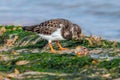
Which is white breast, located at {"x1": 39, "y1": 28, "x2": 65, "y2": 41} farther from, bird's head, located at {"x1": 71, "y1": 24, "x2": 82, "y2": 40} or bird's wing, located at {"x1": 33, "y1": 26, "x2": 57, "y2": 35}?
bird's head, located at {"x1": 71, "y1": 24, "x2": 82, "y2": 40}

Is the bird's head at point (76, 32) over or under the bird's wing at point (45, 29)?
under

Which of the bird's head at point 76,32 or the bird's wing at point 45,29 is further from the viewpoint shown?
the bird's head at point 76,32

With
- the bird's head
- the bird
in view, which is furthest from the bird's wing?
the bird's head

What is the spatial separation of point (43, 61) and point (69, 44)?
310 cm

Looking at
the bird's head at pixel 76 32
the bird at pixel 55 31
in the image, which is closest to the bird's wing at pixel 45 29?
the bird at pixel 55 31

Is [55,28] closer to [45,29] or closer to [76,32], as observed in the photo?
[45,29]

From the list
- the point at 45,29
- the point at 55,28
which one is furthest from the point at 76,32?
the point at 45,29

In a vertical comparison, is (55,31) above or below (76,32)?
above

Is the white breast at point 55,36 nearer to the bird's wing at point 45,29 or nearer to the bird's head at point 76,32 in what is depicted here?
the bird's wing at point 45,29

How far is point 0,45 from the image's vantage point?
17938 mm

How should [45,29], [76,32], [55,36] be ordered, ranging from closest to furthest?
[55,36] → [45,29] → [76,32]

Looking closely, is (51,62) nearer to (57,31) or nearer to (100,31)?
(57,31)

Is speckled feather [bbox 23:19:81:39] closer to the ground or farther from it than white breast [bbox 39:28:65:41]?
farther from it

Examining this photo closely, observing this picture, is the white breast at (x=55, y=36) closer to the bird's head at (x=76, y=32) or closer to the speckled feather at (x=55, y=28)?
the speckled feather at (x=55, y=28)
